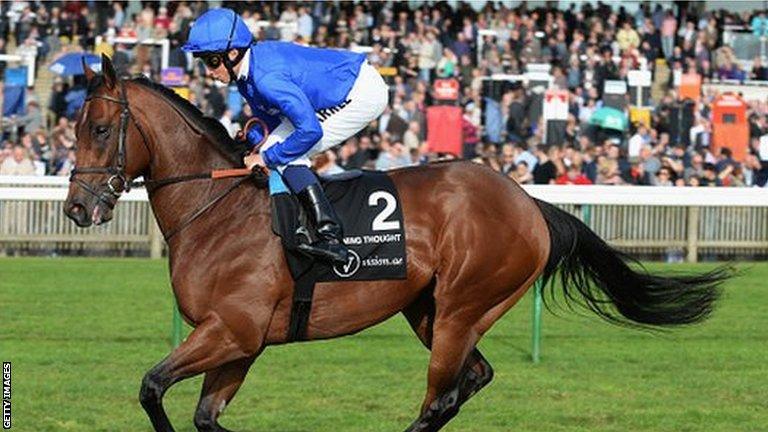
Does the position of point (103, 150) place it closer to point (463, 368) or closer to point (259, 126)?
point (259, 126)

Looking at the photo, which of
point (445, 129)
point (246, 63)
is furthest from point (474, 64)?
point (246, 63)

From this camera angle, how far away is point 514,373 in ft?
29.9

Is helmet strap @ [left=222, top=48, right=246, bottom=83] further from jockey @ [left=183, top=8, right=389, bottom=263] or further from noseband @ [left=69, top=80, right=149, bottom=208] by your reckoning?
noseband @ [left=69, top=80, right=149, bottom=208]

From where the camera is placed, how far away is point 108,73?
241 inches

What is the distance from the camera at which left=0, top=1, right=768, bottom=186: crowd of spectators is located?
53.6 ft

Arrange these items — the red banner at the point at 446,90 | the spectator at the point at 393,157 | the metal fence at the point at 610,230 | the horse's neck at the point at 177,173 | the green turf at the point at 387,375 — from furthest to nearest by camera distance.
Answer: the red banner at the point at 446,90 < the spectator at the point at 393,157 < the metal fence at the point at 610,230 < the green turf at the point at 387,375 < the horse's neck at the point at 177,173

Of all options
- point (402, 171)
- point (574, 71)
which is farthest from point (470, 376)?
point (574, 71)

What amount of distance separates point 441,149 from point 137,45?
13.8 feet

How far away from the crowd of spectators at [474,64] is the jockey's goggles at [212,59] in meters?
8.91

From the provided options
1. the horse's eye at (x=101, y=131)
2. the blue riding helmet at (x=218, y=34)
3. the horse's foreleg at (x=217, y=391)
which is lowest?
the horse's foreleg at (x=217, y=391)

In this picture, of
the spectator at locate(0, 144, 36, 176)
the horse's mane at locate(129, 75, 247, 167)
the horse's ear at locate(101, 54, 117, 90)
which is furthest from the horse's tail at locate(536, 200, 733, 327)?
the spectator at locate(0, 144, 36, 176)

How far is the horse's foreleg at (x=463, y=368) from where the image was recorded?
21.7 ft

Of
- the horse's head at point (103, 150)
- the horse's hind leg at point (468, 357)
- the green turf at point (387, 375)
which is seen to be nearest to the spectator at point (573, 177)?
the green turf at point (387, 375)

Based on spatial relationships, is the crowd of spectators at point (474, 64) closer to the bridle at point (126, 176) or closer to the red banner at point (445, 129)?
the red banner at point (445, 129)
